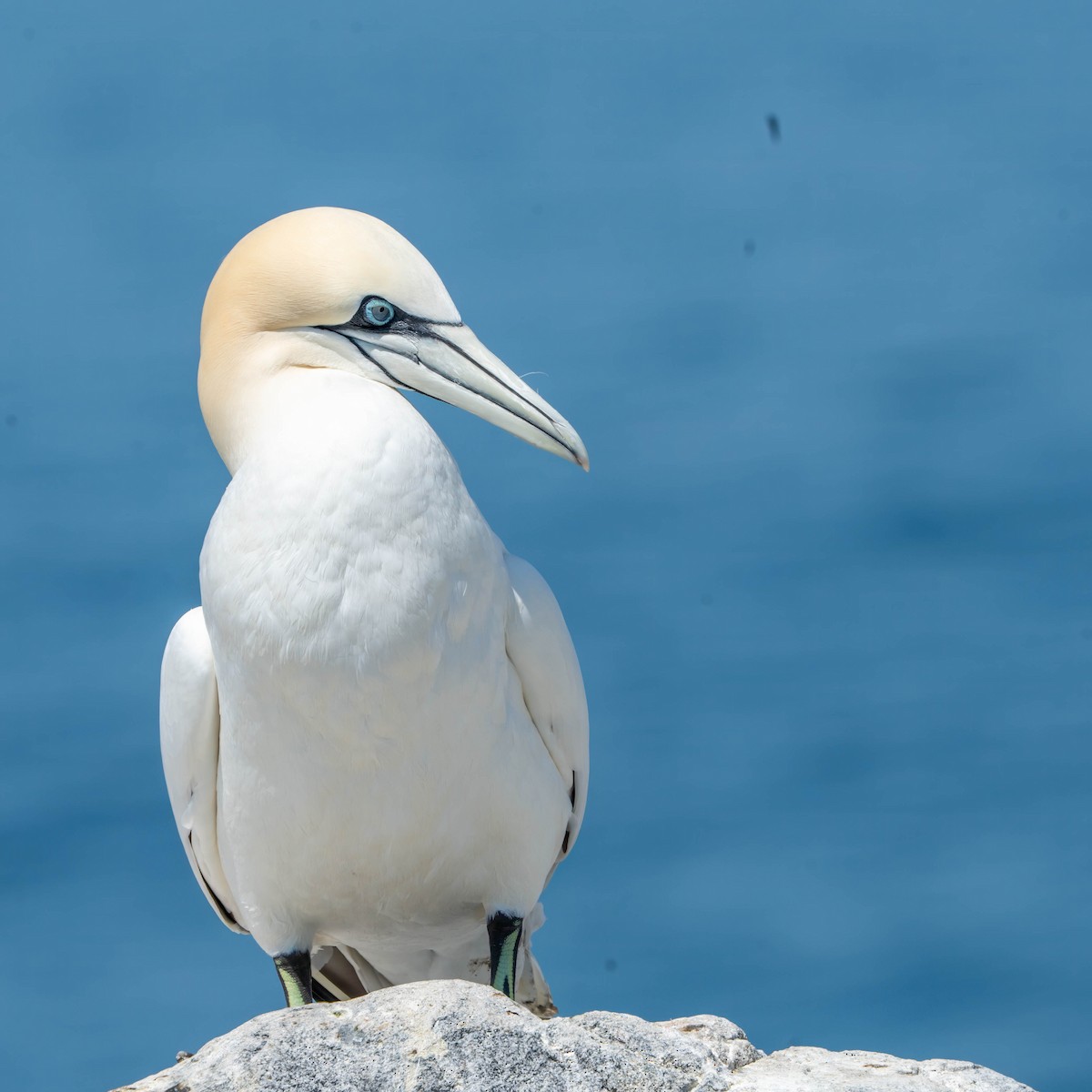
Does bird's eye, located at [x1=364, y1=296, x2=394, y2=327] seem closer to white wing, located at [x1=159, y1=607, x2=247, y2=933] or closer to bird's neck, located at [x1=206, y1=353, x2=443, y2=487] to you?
bird's neck, located at [x1=206, y1=353, x2=443, y2=487]

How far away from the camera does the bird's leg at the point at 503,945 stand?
18.8 ft

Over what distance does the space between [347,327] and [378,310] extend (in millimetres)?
99

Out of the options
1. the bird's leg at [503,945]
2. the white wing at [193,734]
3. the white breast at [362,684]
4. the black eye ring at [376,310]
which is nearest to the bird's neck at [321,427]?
the white breast at [362,684]

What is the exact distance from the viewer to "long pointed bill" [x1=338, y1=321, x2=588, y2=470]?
17.9ft

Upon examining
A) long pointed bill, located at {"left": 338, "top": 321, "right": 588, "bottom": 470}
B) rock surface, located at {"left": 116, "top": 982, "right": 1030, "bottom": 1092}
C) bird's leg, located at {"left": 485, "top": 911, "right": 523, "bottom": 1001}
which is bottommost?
rock surface, located at {"left": 116, "top": 982, "right": 1030, "bottom": 1092}

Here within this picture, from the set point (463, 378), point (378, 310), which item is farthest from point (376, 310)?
point (463, 378)

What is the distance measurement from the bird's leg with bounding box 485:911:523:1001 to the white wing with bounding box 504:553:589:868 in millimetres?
537

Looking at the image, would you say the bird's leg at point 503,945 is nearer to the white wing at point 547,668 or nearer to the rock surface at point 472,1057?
the white wing at point 547,668

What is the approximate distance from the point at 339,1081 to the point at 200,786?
196 cm

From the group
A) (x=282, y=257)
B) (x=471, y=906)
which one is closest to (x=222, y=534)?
(x=282, y=257)

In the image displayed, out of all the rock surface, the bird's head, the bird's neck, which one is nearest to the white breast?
the bird's neck

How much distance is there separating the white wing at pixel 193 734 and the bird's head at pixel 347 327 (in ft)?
1.88

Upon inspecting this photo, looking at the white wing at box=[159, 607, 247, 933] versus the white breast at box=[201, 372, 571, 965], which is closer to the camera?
the white breast at box=[201, 372, 571, 965]

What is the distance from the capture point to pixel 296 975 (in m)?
5.73
